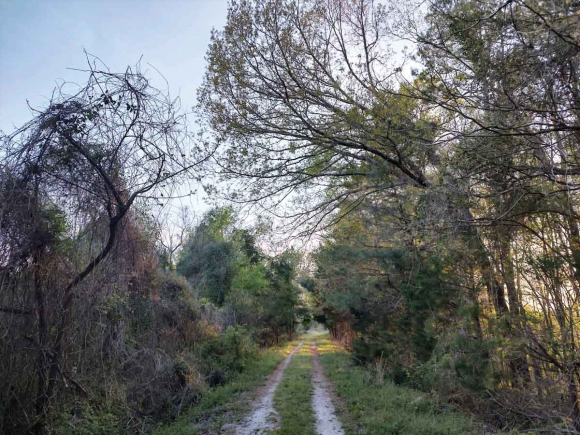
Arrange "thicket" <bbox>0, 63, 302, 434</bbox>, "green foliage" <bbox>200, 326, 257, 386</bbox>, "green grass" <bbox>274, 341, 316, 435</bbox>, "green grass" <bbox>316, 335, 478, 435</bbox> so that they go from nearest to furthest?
"thicket" <bbox>0, 63, 302, 434</bbox>, "green grass" <bbox>316, 335, 478, 435</bbox>, "green grass" <bbox>274, 341, 316, 435</bbox>, "green foliage" <bbox>200, 326, 257, 386</bbox>

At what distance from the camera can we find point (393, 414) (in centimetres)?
791

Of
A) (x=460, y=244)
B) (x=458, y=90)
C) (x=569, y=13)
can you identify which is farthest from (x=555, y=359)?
(x=569, y=13)

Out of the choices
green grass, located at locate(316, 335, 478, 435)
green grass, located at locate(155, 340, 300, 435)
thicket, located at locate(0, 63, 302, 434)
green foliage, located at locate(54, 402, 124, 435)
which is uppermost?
thicket, located at locate(0, 63, 302, 434)

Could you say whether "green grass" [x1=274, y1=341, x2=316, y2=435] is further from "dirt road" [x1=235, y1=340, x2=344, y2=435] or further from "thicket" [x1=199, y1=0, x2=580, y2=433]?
"thicket" [x1=199, y1=0, x2=580, y2=433]

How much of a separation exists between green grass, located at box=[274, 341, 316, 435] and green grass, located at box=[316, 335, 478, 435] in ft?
2.53

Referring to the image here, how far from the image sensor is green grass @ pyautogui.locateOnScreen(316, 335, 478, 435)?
684 cm

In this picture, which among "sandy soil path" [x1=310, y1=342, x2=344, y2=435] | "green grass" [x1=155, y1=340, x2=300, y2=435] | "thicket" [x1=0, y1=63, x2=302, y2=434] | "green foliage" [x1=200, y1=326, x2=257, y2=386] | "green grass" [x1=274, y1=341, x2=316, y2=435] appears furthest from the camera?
"green foliage" [x1=200, y1=326, x2=257, y2=386]

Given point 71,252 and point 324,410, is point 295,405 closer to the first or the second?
point 324,410

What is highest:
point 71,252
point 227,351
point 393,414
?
point 71,252

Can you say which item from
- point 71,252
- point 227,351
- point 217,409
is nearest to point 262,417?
point 217,409

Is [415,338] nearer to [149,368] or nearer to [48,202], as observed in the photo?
[149,368]

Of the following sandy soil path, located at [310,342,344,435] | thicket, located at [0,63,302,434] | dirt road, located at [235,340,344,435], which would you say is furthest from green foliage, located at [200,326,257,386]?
thicket, located at [0,63,302,434]

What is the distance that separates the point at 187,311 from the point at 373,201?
867 centimetres

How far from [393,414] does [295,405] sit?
2536 mm
